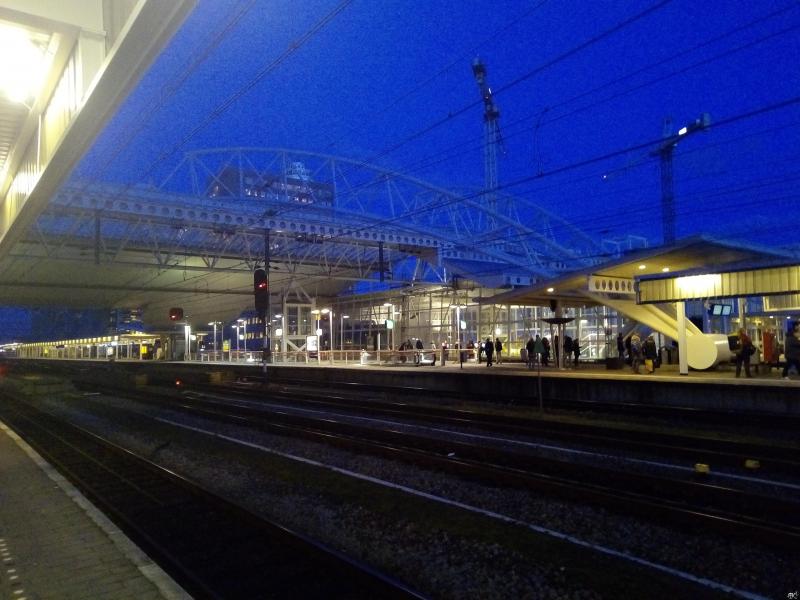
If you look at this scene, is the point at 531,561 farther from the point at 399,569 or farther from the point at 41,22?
the point at 41,22

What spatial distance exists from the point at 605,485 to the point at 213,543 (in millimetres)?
5607

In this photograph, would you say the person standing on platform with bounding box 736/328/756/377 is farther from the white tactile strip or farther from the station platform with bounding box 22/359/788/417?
the white tactile strip

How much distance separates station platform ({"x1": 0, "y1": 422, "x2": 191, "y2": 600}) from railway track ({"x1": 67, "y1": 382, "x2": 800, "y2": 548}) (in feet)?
17.6

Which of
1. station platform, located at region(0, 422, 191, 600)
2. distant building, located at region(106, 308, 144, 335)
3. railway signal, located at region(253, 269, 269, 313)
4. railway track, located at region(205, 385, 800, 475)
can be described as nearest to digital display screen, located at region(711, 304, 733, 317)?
railway track, located at region(205, 385, 800, 475)

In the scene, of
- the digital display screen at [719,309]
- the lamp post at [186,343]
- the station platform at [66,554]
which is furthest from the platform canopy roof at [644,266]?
the lamp post at [186,343]

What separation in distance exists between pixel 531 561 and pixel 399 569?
132cm

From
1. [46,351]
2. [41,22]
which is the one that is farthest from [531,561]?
[46,351]

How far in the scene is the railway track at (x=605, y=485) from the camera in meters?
6.84

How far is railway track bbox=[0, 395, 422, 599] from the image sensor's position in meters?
5.45

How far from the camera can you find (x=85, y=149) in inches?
285

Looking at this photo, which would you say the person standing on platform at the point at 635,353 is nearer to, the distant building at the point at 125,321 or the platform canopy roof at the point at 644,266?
the platform canopy roof at the point at 644,266

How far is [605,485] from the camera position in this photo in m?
9.06

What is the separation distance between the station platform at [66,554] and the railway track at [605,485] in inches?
211

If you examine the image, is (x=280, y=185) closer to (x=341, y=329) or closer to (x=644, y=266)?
(x=341, y=329)
